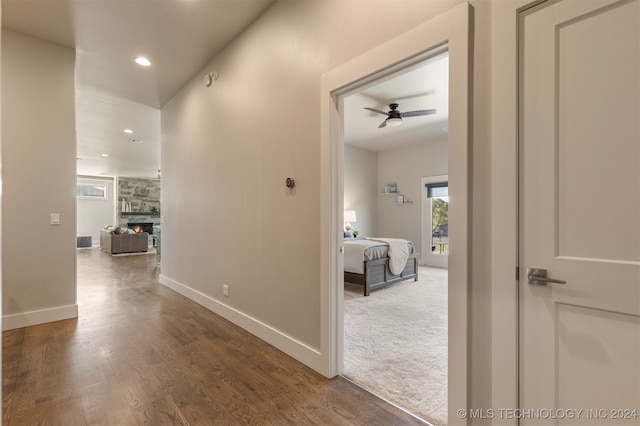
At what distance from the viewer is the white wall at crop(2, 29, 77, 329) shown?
3.20 meters

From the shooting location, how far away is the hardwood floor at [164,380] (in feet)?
5.81

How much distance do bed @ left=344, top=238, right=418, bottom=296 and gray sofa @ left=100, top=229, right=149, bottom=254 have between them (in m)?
7.57

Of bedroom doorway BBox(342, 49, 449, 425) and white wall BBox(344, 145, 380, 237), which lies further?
white wall BBox(344, 145, 380, 237)

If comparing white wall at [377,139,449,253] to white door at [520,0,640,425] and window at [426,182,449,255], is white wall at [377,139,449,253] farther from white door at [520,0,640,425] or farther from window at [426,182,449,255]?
white door at [520,0,640,425]

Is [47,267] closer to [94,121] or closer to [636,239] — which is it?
[94,121]

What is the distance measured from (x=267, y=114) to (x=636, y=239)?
2.54 meters

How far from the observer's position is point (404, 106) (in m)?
5.12

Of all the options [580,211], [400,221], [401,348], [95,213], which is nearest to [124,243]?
[95,213]

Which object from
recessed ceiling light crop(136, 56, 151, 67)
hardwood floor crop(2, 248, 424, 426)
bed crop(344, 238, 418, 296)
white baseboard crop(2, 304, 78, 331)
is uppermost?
recessed ceiling light crop(136, 56, 151, 67)

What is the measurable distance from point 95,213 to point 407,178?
1181cm

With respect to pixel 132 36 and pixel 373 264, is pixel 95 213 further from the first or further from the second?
Result: pixel 373 264

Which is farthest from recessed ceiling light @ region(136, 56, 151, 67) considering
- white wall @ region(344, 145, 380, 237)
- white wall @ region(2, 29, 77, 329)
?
white wall @ region(344, 145, 380, 237)

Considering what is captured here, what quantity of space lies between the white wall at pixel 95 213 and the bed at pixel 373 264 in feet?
38.1

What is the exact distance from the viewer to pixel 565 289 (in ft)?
4.21
